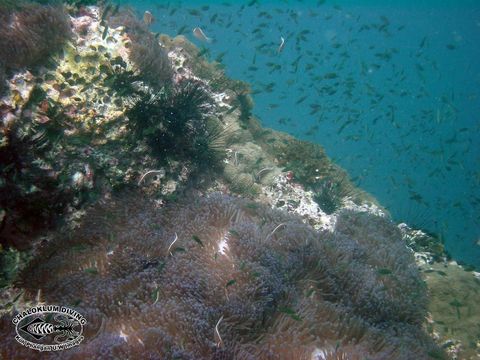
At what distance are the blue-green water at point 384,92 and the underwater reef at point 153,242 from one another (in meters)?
4.53

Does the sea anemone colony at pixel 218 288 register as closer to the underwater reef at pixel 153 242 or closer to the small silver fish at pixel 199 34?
the underwater reef at pixel 153 242

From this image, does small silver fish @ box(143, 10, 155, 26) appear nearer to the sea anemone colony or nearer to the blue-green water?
the blue-green water

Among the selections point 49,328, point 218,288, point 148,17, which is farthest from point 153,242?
point 148,17

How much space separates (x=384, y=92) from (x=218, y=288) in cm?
10951

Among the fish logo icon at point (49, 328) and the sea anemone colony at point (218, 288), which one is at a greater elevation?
the sea anemone colony at point (218, 288)

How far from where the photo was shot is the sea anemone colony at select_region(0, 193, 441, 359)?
10.9ft

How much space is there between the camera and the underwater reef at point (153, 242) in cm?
352

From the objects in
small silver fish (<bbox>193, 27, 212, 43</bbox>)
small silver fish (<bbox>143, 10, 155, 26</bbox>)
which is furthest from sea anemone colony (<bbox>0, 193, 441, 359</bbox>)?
small silver fish (<bbox>193, 27, 212, 43</bbox>)

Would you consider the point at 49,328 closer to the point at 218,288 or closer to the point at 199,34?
the point at 218,288

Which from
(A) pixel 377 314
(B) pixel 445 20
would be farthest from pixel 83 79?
(B) pixel 445 20

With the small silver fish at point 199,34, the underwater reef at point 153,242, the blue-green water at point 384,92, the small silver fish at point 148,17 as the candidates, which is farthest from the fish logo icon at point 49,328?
the small silver fish at point 199,34

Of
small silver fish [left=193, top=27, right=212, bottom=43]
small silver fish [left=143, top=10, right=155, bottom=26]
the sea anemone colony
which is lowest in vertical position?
the sea anemone colony

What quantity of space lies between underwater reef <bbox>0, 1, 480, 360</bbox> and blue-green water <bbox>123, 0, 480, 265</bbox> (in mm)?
4530

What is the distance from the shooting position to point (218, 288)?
12.3ft
